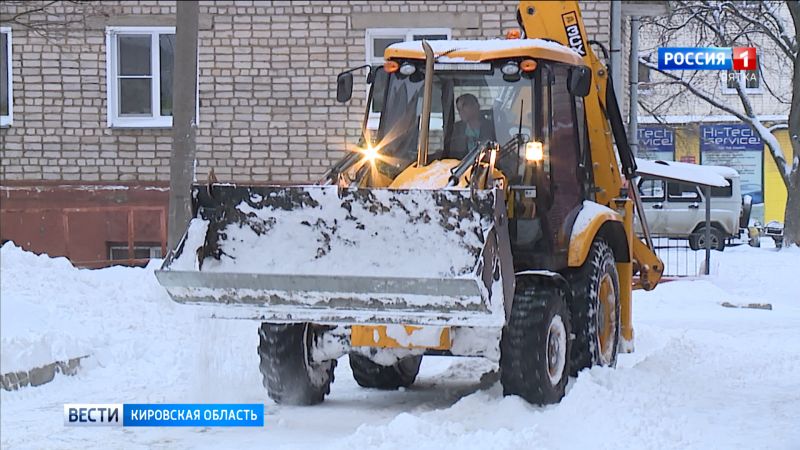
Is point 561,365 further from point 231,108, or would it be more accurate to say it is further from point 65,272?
point 231,108

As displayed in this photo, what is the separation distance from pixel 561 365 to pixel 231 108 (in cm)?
954

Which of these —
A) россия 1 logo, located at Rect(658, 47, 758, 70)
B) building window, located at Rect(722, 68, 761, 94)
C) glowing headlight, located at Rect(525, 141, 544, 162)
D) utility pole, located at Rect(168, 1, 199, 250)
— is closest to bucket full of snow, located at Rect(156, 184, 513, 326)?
glowing headlight, located at Rect(525, 141, 544, 162)

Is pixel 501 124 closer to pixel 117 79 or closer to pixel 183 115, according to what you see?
pixel 183 115

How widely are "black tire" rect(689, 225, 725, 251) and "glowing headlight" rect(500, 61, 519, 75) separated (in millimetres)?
11010

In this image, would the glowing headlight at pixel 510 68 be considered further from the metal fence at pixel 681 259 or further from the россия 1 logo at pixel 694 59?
the metal fence at pixel 681 259

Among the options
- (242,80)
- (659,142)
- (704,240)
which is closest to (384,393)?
(242,80)

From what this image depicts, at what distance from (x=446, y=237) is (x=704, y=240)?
13118mm

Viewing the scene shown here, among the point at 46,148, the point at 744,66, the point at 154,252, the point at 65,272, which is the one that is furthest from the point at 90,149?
the point at 744,66

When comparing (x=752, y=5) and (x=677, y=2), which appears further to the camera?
(x=752, y=5)

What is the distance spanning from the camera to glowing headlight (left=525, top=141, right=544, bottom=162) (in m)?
7.80

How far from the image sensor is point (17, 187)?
1630cm

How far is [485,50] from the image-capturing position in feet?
25.8

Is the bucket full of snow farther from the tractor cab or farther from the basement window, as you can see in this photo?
the basement window

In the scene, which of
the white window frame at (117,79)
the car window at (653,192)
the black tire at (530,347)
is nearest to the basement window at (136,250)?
the white window frame at (117,79)
